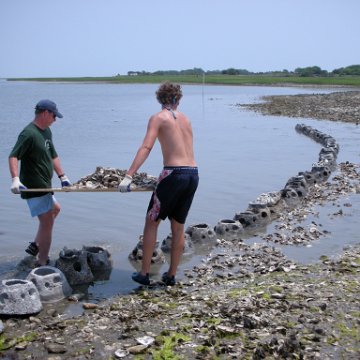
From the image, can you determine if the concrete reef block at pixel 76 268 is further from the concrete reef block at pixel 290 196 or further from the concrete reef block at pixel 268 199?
the concrete reef block at pixel 290 196

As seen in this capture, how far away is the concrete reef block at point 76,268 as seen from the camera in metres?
7.42

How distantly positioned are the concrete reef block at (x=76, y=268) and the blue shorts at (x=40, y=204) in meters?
0.68

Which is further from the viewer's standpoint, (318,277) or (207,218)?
(207,218)

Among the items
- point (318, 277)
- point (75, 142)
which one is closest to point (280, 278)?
point (318, 277)

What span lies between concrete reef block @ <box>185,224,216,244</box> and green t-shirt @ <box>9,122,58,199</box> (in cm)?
291

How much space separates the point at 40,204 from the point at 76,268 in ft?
3.24

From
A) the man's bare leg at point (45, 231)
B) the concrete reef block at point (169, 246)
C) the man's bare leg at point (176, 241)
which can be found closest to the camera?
the man's bare leg at point (176, 241)

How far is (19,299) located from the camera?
6191 millimetres

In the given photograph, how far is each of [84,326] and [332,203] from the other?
8090 millimetres

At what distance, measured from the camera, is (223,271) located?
26.0 ft

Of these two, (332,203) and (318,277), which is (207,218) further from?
(318,277)

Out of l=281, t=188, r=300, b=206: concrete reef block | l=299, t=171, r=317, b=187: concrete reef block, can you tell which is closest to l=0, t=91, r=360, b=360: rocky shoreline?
l=281, t=188, r=300, b=206: concrete reef block

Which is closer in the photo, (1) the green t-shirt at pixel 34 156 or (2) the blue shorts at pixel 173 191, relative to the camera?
(2) the blue shorts at pixel 173 191

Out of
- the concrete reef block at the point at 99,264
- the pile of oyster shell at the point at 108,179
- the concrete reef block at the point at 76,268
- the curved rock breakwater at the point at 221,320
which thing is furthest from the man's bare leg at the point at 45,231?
the pile of oyster shell at the point at 108,179
